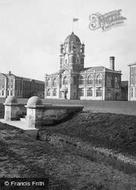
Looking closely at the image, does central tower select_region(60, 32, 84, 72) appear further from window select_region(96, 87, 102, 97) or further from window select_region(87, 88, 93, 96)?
window select_region(96, 87, 102, 97)

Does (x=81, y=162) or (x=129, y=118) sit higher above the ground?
(x=129, y=118)

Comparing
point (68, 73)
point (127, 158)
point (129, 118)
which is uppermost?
point (68, 73)

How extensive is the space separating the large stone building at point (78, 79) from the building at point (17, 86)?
1390 cm

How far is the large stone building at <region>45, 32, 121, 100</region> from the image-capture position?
80375 mm

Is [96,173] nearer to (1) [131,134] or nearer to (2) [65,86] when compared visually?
(1) [131,134]

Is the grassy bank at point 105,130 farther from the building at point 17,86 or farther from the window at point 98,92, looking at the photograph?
the building at point 17,86

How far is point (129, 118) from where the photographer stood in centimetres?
1149

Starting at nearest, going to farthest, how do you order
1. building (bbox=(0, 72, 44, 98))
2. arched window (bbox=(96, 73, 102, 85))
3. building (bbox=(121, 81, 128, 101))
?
1. arched window (bbox=(96, 73, 102, 85))
2. building (bbox=(121, 81, 128, 101))
3. building (bbox=(0, 72, 44, 98))

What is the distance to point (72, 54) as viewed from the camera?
9006cm

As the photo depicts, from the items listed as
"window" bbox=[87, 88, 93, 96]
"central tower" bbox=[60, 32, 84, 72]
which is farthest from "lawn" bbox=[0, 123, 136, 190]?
"central tower" bbox=[60, 32, 84, 72]

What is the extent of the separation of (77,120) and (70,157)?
6536 mm

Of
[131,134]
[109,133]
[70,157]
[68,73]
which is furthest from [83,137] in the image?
[68,73]

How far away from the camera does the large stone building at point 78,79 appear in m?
80.4

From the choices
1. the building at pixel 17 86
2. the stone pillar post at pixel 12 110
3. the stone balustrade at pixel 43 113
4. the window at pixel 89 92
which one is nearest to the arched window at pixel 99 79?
the window at pixel 89 92
